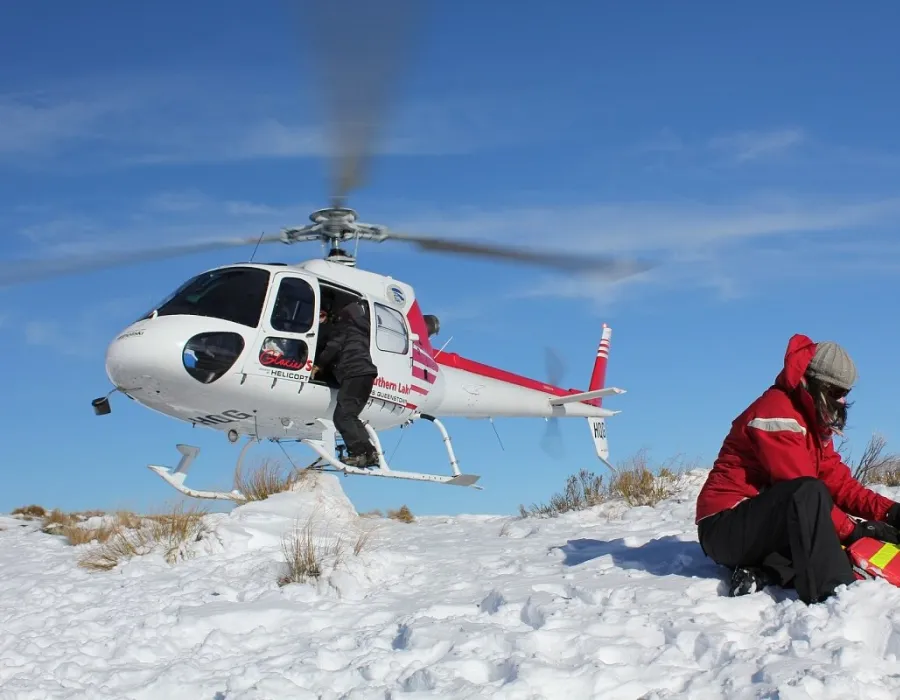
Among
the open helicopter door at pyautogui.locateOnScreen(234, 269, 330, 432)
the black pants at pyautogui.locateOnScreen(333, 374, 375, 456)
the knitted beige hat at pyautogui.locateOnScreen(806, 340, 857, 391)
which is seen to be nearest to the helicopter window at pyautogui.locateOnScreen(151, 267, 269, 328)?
the open helicopter door at pyautogui.locateOnScreen(234, 269, 330, 432)

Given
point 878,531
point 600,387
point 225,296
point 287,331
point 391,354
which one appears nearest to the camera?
point 878,531

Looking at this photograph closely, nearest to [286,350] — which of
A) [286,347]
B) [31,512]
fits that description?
[286,347]

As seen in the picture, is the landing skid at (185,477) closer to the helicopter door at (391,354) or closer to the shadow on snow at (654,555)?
the helicopter door at (391,354)

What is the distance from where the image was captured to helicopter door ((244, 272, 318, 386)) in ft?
32.2

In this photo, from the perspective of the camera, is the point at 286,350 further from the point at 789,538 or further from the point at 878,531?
the point at 878,531

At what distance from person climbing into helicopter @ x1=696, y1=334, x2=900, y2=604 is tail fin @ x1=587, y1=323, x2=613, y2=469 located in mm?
10138

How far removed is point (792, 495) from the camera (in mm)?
4695

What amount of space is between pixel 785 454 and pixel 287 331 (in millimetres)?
6227

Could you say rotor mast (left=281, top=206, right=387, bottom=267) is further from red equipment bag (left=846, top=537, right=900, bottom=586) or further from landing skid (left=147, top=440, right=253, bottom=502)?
red equipment bag (left=846, top=537, right=900, bottom=586)

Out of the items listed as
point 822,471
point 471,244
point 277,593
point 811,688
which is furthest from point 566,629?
point 471,244

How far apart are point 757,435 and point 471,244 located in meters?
6.26

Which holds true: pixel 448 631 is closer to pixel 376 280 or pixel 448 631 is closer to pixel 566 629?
pixel 566 629

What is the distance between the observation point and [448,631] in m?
4.73

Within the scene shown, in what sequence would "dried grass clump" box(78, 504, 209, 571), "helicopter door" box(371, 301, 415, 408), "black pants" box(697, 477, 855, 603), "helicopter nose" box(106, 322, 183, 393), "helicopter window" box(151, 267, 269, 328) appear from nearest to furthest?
"black pants" box(697, 477, 855, 603)
"dried grass clump" box(78, 504, 209, 571)
"helicopter nose" box(106, 322, 183, 393)
"helicopter window" box(151, 267, 269, 328)
"helicopter door" box(371, 301, 415, 408)
